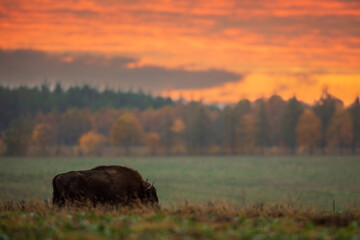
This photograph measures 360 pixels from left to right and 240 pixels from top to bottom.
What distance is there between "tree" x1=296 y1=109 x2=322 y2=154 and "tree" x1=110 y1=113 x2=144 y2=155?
40.8m

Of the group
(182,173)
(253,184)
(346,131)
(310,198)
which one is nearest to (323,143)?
(346,131)

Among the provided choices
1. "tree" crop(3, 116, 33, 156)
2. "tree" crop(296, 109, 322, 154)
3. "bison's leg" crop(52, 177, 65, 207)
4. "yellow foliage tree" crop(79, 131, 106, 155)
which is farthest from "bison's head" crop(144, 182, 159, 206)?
"yellow foliage tree" crop(79, 131, 106, 155)

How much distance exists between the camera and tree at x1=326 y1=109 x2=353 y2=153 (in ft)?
448

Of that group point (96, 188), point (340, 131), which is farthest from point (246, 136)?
point (96, 188)

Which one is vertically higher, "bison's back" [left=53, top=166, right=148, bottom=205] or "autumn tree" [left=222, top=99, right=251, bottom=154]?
"autumn tree" [left=222, top=99, right=251, bottom=154]

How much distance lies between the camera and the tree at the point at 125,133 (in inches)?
5595

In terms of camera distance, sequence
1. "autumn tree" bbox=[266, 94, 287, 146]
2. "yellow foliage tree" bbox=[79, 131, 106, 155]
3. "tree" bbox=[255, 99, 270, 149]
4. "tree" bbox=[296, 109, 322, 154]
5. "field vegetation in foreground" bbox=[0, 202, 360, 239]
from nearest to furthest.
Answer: "field vegetation in foreground" bbox=[0, 202, 360, 239] → "tree" bbox=[296, 109, 322, 154] → "tree" bbox=[255, 99, 270, 149] → "autumn tree" bbox=[266, 94, 287, 146] → "yellow foliage tree" bbox=[79, 131, 106, 155]

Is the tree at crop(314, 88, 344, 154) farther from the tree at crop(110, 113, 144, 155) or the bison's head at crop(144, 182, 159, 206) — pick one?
the bison's head at crop(144, 182, 159, 206)

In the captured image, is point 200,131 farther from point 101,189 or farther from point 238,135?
point 101,189

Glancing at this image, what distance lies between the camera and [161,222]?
46.8 ft

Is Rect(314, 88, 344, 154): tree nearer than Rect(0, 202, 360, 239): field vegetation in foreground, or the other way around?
Rect(0, 202, 360, 239): field vegetation in foreground

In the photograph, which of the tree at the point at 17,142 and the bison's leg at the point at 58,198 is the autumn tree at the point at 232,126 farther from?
the bison's leg at the point at 58,198

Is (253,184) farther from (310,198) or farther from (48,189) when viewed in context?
(48,189)

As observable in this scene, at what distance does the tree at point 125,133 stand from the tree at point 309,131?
40.8 m
